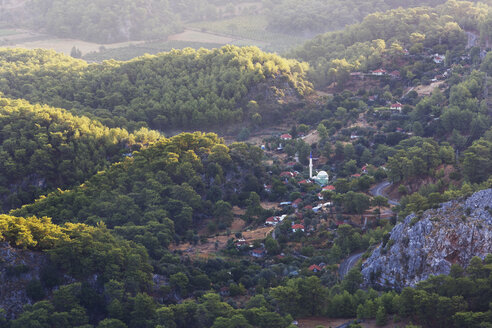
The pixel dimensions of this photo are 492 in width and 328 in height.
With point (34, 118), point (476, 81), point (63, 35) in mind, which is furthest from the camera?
point (63, 35)

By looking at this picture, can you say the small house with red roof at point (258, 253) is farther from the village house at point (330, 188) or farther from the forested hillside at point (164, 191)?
the village house at point (330, 188)

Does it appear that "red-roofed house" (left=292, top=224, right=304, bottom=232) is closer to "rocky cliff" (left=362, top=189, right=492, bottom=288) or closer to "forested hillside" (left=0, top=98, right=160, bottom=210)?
"rocky cliff" (left=362, top=189, right=492, bottom=288)

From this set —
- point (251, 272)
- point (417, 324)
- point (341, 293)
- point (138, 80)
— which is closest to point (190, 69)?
point (138, 80)

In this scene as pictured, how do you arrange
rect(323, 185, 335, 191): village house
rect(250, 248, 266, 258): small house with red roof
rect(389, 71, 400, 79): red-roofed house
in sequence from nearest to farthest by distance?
rect(250, 248, 266, 258): small house with red roof
rect(323, 185, 335, 191): village house
rect(389, 71, 400, 79): red-roofed house

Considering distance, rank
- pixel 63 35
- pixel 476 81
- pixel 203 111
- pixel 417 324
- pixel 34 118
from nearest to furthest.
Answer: pixel 417 324 → pixel 34 118 → pixel 476 81 → pixel 203 111 → pixel 63 35

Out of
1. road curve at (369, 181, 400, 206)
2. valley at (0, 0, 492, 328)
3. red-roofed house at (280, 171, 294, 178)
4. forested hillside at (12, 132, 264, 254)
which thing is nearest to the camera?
valley at (0, 0, 492, 328)

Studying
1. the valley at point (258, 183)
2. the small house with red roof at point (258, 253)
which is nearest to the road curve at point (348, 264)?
the valley at point (258, 183)

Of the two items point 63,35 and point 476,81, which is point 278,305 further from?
point 63,35

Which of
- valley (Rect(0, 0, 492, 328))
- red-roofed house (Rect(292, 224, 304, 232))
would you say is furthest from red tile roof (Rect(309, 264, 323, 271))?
red-roofed house (Rect(292, 224, 304, 232))
